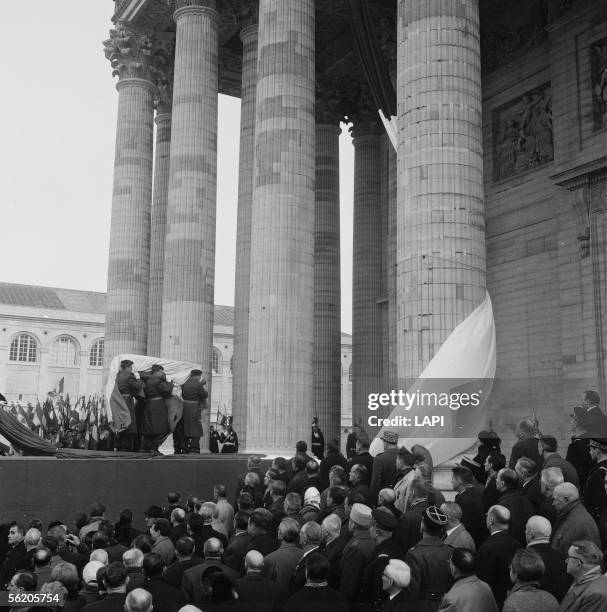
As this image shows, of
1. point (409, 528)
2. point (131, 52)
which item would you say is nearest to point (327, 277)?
point (131, 52)

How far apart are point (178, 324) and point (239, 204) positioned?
5229 mm

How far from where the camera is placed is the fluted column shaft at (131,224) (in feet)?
104

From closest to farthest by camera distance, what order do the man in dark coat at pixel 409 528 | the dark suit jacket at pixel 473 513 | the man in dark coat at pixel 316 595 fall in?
the man in dark coat at pixel 316 595
the man in dark coat at pixel 409 528
the dark suit jacket at pixel 473 513

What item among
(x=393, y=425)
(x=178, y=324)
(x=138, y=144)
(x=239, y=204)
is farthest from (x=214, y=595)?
(x=138, y=144)

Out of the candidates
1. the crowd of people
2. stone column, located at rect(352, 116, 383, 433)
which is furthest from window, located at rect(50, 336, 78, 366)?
the crowd of people

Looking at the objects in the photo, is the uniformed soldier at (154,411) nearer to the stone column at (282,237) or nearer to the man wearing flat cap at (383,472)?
the stone column at (282,237)

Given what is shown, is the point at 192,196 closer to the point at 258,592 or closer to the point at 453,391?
the point at 453,391

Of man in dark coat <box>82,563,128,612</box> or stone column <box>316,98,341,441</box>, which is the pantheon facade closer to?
stone column <box>316,98,341,441</box>

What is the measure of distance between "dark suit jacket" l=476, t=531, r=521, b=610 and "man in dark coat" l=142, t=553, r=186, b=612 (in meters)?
2.40

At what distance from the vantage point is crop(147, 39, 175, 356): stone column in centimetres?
3297

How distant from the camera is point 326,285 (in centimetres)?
3316

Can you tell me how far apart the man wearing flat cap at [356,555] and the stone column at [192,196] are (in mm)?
18967

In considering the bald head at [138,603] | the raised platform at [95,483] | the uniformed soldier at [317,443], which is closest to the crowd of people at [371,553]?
the bald head at [138,603]

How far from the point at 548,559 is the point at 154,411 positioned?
42.9 ft
